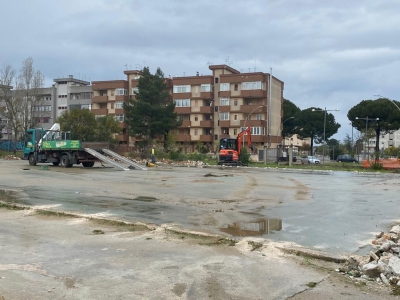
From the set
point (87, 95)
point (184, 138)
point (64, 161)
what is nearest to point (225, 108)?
point (184, 138)

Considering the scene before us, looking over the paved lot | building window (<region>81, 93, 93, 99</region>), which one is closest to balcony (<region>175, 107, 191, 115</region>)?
building window (<region>81, 93, 93, 99</region>)

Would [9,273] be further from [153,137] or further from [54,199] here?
[153,137]

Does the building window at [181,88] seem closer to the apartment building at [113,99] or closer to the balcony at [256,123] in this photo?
the apartment building at [113,99]

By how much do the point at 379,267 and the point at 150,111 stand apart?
6026 cm

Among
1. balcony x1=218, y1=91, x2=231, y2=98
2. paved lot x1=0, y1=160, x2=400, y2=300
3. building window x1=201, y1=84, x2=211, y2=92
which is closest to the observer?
paved lot x1=0, y1=160, x2=400, y2=300

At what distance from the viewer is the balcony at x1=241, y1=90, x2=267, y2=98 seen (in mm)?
75000

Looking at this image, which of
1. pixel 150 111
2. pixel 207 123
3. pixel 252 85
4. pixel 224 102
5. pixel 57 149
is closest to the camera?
pixel 57 149

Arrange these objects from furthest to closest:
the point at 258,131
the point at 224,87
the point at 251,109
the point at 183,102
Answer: the point at 183,102 < the point at 224,87 < the point at 251,109 < the point at 258,131

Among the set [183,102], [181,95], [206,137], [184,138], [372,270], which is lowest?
[372,270]

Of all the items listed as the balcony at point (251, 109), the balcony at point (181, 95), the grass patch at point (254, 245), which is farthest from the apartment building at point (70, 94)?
the grass patch at point (254, 245)

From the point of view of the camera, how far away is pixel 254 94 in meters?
75.6

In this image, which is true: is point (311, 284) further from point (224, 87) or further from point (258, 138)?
point (224, 87)

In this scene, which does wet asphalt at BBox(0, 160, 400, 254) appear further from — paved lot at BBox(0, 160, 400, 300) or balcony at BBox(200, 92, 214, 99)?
balcony at BBox(200, 92, 214, 99)

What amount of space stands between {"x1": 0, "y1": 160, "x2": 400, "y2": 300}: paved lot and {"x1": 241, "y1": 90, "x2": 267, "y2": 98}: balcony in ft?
194
